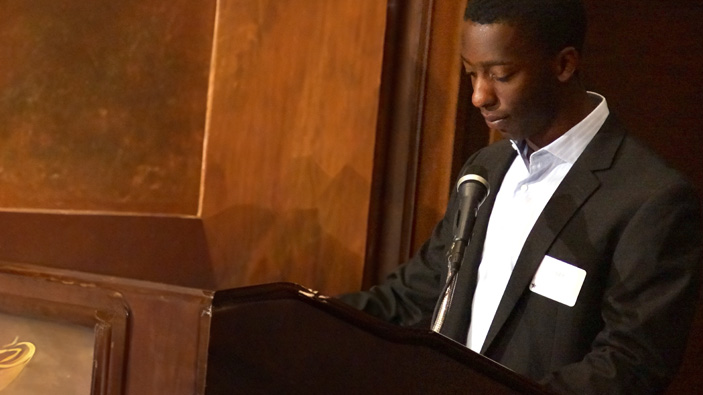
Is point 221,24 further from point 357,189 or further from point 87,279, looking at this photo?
point 87,279

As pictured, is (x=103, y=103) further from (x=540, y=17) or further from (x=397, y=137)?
(x=540, y=17)

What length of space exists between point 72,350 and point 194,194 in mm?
1244

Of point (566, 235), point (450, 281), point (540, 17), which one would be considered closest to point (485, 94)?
point (540, 17)

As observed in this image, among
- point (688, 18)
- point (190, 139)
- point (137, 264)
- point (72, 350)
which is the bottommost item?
point (137, 264)

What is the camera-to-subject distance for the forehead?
4.52ft

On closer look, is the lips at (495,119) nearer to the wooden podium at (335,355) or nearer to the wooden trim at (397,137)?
the wooden trim at (397,137)

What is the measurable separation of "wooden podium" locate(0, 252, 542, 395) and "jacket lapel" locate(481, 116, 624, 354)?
62 cm

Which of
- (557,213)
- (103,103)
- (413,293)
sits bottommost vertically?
(413,293)

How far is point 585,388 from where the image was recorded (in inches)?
46.6

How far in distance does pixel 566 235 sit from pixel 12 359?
90 cm

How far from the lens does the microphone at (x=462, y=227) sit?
1.16 m

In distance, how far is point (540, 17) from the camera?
1.40 m

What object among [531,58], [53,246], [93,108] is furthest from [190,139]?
[531,58]

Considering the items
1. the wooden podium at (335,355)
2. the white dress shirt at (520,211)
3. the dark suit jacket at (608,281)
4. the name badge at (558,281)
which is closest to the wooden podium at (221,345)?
the wooden podium at (335,355)
